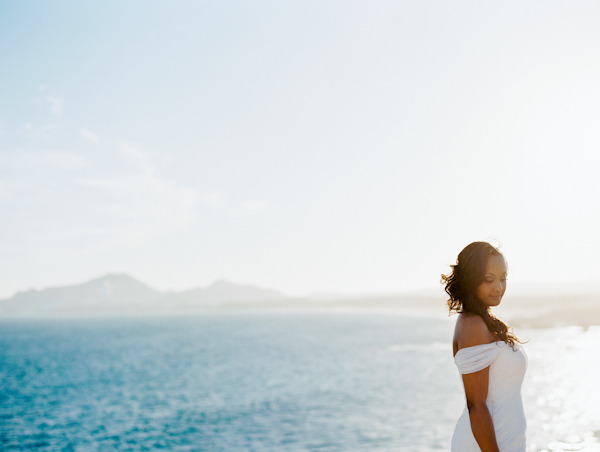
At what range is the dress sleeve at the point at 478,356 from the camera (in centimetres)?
360

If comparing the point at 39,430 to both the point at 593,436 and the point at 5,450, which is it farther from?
the point at 593,436

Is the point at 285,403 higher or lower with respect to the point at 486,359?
lower

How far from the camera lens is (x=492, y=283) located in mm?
3721

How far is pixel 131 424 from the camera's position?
118 ft

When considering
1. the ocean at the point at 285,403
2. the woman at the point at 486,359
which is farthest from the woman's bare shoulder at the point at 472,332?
the ocean at the point at 285,403

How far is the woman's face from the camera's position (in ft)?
12.2

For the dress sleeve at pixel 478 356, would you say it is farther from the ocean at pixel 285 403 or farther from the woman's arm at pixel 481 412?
the ocean at pixel 285 403

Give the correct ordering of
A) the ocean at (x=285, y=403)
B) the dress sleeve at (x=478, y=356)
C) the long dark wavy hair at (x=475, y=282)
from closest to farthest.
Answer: the dress sleeve at (x=478, y=356) → the long dark wavy hair at (x=475, y=282) → the ocean at (x=285, y=403)

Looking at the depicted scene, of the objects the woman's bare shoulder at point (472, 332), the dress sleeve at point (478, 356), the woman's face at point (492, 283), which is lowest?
the dress sleeve at point (478, 356)

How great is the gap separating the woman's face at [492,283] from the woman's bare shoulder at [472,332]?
0.16 metres

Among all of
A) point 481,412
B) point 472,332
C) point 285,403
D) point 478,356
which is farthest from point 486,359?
point 285,403

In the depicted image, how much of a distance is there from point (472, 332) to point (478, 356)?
0.17 meters

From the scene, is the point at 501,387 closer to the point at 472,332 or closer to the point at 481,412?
the point at 481,412

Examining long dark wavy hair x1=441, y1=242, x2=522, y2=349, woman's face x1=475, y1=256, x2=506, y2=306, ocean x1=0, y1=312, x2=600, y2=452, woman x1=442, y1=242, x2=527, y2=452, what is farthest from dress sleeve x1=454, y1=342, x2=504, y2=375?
ocean x1=0, y1=312, x2=600, y2=452
